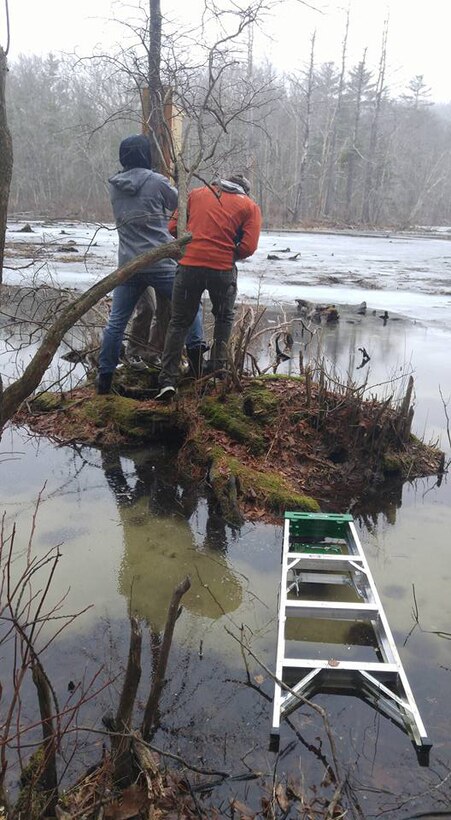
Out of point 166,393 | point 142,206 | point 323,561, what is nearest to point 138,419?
point 166,393

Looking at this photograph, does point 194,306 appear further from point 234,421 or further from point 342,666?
point 342,666

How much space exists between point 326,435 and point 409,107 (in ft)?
229

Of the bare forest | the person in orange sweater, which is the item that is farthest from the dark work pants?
the bare forest

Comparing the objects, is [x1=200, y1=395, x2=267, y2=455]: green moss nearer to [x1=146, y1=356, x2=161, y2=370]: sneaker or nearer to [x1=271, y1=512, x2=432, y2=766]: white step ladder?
[x1=146, y1=356, x2=161, y2=370]: sneaker

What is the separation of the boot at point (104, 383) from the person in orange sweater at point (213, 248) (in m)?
0.83

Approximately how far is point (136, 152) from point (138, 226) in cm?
63

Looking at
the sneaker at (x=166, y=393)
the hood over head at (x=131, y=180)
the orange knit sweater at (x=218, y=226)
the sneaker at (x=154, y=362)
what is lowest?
the sneaker at (x=166, y=393)

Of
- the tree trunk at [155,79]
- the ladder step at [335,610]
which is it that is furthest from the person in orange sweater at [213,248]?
the ladder step at [335,610]

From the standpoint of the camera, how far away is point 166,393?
5895mm

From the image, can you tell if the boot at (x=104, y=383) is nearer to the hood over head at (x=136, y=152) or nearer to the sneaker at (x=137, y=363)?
the sneaker at (x=137, y=363)

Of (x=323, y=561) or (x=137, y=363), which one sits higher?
(x=137, y=363)

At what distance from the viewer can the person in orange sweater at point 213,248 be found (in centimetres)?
521

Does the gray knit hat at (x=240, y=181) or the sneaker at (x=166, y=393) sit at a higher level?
the gray knit hat at (x=240, y=181)

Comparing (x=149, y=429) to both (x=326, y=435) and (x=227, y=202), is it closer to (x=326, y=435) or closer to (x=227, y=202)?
(x=326, y=435)
